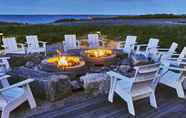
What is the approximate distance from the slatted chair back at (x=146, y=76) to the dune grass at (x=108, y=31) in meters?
5.76

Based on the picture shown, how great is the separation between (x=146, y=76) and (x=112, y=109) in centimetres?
69

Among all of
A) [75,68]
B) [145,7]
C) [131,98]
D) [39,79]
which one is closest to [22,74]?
[39,79]

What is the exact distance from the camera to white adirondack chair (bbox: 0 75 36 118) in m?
3.71

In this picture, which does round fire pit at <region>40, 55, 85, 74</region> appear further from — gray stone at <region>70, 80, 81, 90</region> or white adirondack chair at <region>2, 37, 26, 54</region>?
white adirondack chair at <region>2, 37, 26, 54</region>

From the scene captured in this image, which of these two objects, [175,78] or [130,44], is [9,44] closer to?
[130,44]

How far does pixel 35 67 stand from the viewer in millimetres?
5863

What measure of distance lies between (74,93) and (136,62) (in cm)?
180

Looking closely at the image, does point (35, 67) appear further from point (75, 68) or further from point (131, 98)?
point (131, 98)

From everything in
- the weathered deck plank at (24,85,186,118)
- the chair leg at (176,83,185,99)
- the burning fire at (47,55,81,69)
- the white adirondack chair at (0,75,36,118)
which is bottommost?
the weathered deck plank at (24,85,186,118)

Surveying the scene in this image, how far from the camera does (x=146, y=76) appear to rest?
407 cm

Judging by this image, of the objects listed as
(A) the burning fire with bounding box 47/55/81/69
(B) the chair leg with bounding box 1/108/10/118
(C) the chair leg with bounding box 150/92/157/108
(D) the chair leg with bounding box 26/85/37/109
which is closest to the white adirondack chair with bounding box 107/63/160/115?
(C) the chair leg with bounding box 150/92/157/108

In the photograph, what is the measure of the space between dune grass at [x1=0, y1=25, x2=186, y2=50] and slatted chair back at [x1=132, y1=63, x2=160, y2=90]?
18.9 feet

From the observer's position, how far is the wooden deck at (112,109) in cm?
402

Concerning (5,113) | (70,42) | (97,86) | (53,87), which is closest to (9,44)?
(70,42)
